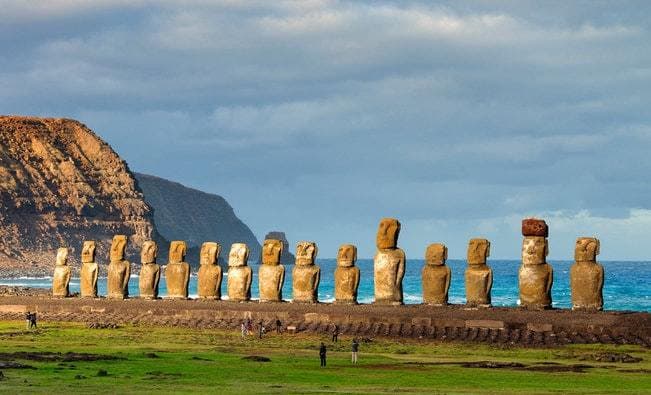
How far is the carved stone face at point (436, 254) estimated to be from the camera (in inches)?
1644

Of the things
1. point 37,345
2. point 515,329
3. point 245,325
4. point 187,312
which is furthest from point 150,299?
point 515,329

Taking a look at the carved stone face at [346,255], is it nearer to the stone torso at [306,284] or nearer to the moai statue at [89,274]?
the stone torso at [306,284]

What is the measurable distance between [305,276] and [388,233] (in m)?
3.23

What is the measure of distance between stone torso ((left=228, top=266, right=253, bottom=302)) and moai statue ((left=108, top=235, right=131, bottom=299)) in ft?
15.0

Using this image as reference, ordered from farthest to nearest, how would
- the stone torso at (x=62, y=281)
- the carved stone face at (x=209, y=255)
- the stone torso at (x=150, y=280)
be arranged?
the stone torso at (x=62, y=281) → the stone torso at (x=150, y=280) → the carved stone face at (x=209, y=255)

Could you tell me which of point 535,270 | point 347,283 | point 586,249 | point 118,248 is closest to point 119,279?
point 118,248

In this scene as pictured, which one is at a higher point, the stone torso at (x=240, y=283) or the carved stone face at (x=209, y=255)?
the carved stone face at (x=209, y=255)

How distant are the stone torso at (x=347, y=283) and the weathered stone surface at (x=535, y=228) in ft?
19.0

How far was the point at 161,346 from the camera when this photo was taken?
124 ft

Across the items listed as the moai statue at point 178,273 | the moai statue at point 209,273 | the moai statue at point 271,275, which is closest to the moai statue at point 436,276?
the moai statue at point 271,275

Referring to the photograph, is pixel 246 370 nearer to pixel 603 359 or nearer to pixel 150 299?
pixel 603 359

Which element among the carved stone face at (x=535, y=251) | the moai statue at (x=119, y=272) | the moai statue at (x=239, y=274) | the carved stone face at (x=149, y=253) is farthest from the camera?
the moai statue at (x=119, y=272)

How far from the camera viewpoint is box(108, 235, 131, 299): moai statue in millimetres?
49469

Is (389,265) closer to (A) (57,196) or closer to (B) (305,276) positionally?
(B) (305,276)
